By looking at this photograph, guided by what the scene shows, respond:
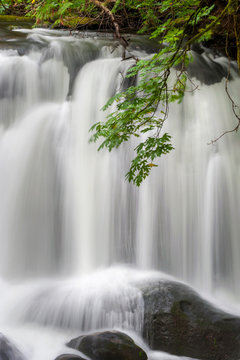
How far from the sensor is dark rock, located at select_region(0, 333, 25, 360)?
9.81ft

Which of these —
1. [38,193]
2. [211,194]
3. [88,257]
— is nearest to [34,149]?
[38,193]

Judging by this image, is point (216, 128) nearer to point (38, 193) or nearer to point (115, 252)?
point (115, 252)

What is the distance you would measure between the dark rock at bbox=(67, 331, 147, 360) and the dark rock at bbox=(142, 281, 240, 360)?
14.4 inches

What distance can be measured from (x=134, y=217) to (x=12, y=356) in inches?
91.7

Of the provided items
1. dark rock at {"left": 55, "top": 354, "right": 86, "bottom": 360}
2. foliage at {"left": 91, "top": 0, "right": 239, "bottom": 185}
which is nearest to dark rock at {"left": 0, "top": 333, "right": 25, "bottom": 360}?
dark rock at {"left": 55, "top": 354, "right": 86, "bottom": 360}

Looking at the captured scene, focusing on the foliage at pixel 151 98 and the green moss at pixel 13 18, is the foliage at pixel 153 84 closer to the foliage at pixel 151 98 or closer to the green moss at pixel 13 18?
the foliage at pixel 151 98

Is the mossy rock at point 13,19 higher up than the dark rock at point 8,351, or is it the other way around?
the mossy rock at point 13,19

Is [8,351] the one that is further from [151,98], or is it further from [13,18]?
[13,18]

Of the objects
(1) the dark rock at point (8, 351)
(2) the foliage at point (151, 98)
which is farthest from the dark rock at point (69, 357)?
(2) the foliage at point (151, 98)

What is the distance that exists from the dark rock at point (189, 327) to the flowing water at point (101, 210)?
0.35 meters

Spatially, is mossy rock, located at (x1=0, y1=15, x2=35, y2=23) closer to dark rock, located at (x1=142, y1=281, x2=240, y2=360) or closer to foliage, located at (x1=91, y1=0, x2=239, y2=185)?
foliage, located at (x1=91, y1=0, x2=239, y2=185)

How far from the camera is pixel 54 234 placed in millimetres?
4887

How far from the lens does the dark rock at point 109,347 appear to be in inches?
119

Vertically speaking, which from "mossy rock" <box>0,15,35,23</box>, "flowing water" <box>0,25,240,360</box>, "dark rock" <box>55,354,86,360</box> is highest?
"mossy rock" <box>0,15,35,23</box>
